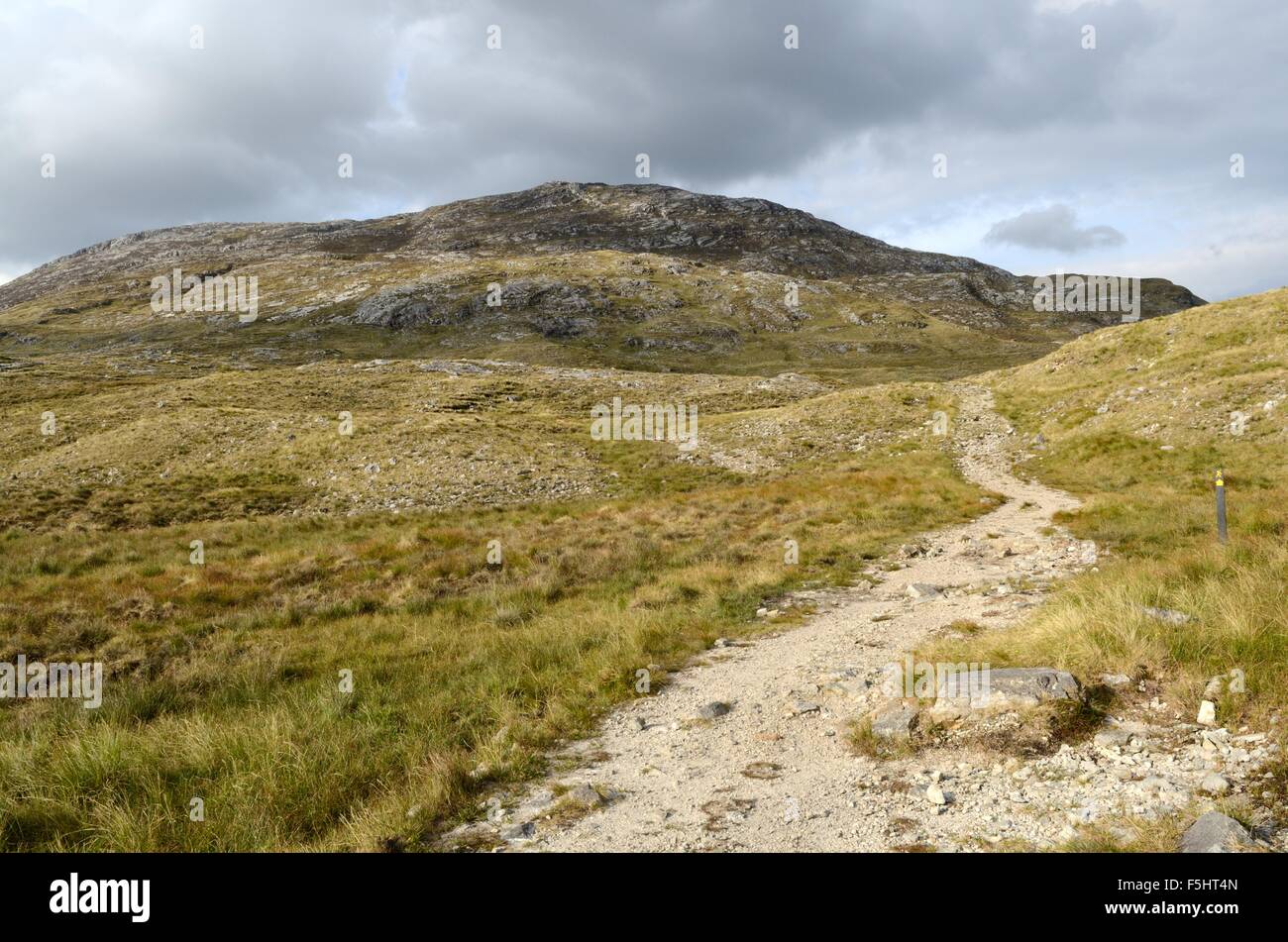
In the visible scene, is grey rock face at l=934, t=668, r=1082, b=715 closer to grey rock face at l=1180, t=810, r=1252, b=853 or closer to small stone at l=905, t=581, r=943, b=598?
grey rock face at l=1180, t=810, r=1252, b=853

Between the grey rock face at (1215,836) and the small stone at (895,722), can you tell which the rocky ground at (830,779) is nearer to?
→ the grey rock face at (1215,836)

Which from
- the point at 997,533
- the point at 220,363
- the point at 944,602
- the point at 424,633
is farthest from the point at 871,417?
the point at 220,363

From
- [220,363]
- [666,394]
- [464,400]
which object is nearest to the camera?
[464,400]

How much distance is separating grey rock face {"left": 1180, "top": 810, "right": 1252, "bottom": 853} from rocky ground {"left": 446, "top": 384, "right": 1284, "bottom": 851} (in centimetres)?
1

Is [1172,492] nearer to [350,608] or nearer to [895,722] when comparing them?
[895,722]

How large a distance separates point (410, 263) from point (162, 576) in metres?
198

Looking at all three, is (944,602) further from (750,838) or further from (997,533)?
(750,838)

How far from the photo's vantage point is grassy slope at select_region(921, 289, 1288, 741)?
23.2 ft

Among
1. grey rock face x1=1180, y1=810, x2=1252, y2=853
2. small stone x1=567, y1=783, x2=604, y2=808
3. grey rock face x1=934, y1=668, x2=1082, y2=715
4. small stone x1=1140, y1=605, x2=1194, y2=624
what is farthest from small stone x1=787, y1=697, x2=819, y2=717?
small stone x1=1140, y1=605, x2=1194, y2=624

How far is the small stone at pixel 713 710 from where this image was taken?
8.22 meters

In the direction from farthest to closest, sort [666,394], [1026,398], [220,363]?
1. [220,363]
2. [666,394]
3. [1026,398]

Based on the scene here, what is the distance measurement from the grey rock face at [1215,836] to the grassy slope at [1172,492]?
2.02 meters

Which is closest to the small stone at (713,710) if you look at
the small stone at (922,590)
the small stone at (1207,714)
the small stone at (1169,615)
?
the small stone at (1207,714)
